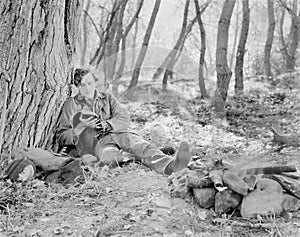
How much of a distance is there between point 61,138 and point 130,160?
62cm

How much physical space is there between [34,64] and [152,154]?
1.17 metres

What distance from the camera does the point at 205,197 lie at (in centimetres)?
260

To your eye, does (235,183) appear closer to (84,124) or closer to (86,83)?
(84,124)

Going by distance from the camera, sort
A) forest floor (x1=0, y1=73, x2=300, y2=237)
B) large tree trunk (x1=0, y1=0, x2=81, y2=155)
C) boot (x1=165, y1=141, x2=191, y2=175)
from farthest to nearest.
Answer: large tree trunk (x1=0, y1=0, x2=81, y2=155), boot (x1=165, y1=141, x2=191, y2=175), forest floor (x1=0, y1=73, x2=300, y2=237)

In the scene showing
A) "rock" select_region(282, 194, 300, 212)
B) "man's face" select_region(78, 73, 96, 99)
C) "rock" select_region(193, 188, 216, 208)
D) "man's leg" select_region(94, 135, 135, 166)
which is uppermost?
"man's face" select_region(78, 73, 96, 99)

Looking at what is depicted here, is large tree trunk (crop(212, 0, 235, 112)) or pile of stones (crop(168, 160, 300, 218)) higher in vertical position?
large tree trunk (crop(212, 0, 235, 112))

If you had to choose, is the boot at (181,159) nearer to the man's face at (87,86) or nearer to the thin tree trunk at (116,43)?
the man's face at (87,86)

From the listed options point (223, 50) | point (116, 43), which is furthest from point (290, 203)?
point (116, 43)

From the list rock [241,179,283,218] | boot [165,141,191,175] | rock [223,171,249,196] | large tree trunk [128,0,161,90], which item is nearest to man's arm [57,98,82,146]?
boot [165,141,191,175]

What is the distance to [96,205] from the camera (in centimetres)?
271

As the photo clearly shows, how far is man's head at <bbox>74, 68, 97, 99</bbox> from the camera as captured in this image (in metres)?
4.09

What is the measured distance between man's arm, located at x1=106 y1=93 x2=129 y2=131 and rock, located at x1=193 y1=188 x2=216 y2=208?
60.4 inches

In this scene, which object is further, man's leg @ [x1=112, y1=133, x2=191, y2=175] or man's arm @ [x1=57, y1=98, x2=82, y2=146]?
man's arm @ [x1=57, y1=98, x2=82, y2=146]

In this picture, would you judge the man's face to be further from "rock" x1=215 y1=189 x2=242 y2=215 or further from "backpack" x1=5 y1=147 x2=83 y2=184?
"rock" x1=215 y1=189 x2=242 y2=215
